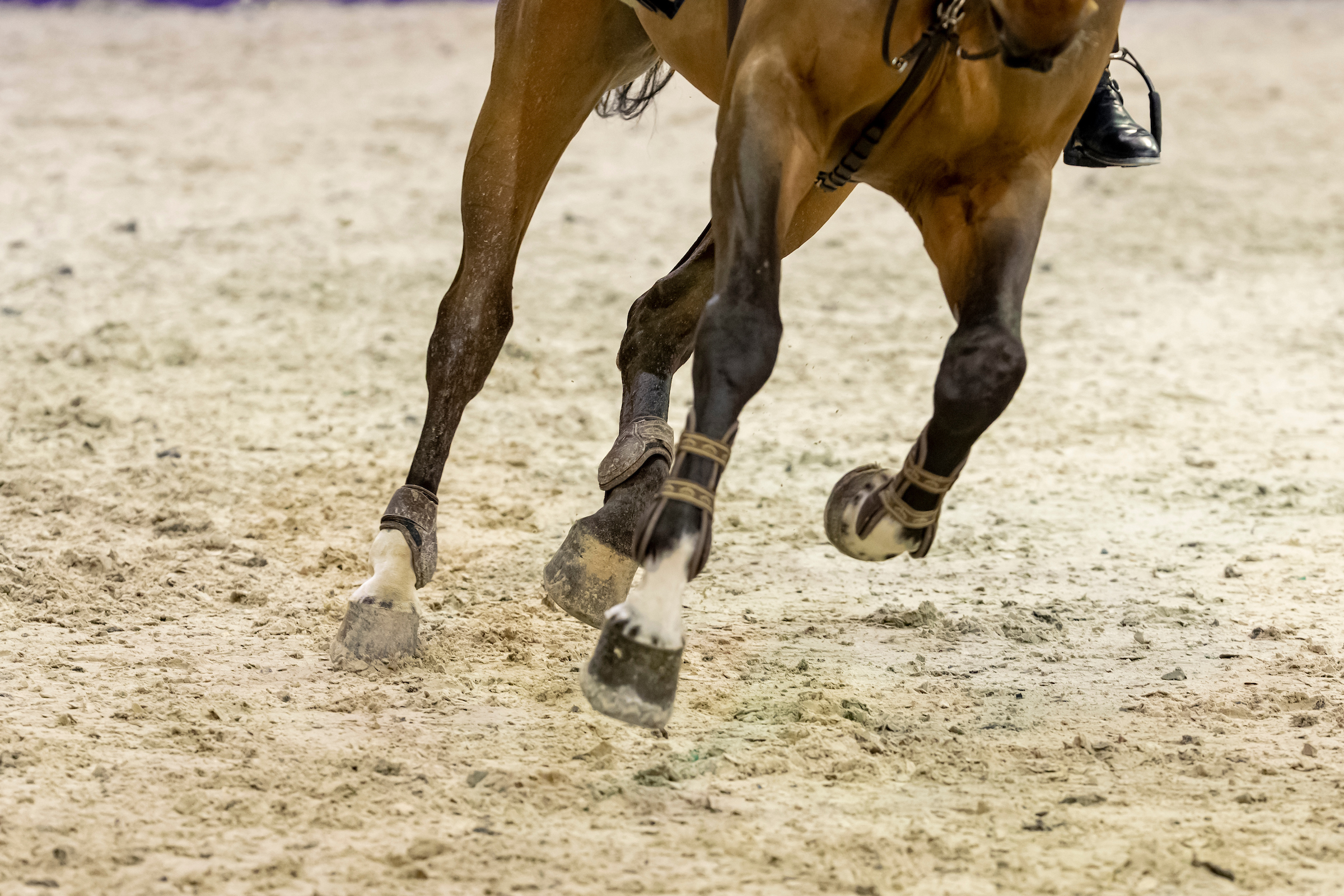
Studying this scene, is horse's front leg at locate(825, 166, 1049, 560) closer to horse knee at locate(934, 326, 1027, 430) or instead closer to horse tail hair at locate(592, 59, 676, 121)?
horse knee at locate(934, 326, 1027, 430)

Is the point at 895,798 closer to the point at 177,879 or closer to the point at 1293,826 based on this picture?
the point at 1293,826

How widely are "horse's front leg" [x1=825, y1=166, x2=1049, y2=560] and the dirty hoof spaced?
3.67ft

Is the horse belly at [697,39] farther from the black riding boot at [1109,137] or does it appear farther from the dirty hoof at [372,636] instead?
the dirty hoof at [372,636]

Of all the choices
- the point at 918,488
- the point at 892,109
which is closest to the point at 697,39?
the point at 892,109

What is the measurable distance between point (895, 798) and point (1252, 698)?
1027mm

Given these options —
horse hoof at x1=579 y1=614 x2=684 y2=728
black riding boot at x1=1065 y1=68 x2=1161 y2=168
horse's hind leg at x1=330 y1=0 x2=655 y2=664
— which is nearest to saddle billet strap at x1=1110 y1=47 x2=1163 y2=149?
black riding boot at x1=1065 y1=68 x2=1161 y2=168

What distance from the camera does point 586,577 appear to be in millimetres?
3510

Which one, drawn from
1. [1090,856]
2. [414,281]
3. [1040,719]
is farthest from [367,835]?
[414,281]

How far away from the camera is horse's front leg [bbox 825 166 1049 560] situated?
280 centimetres

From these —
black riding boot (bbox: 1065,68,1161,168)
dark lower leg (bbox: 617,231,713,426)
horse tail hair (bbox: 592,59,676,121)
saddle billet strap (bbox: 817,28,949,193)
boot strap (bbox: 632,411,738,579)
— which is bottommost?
boot strap (bbox: 632,411,738,579)

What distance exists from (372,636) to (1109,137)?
2.20 meters

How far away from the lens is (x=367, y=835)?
2.51m

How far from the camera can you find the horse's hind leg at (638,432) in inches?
138

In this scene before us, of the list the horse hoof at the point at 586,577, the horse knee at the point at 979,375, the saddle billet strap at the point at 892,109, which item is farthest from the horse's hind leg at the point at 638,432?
the horse knee at the point at 979,375
